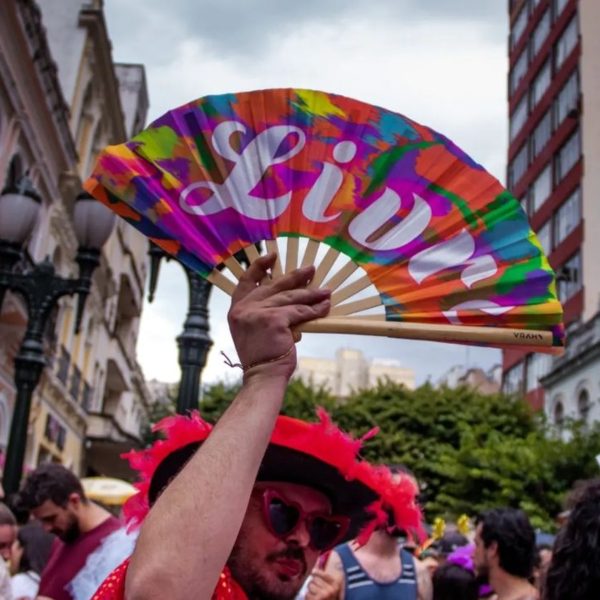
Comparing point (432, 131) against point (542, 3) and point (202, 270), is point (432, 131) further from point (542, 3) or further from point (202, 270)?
point (542, 3)

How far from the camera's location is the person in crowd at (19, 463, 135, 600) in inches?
184

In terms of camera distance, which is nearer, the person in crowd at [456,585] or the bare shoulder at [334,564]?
the bare shoulder at [334,564]

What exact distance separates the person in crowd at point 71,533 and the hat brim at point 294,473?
2.06 metres

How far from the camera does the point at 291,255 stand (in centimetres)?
181

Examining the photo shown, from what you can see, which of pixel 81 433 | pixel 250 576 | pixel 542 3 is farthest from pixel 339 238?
pixel 542 3

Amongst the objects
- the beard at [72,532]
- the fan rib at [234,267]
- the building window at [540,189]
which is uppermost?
the building window at [540,189]

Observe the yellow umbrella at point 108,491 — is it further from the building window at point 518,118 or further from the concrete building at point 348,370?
the concrete building at point 348,370

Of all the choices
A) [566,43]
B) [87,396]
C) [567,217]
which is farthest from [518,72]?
[87,396]

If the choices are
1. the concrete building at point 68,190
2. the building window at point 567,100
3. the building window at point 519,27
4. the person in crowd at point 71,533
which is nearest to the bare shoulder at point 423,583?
the person in crowd at point 71,533

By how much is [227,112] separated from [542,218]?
3936 centimetres

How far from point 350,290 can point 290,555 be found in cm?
108

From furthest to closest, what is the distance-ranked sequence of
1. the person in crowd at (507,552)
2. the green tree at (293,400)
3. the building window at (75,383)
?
the green tree at (293,400) < the building window at (75,383) < the person in crowd at (507,552)

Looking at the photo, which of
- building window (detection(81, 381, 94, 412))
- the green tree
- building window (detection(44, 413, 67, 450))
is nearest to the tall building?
the green tree

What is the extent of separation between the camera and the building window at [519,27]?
47.0 meters
